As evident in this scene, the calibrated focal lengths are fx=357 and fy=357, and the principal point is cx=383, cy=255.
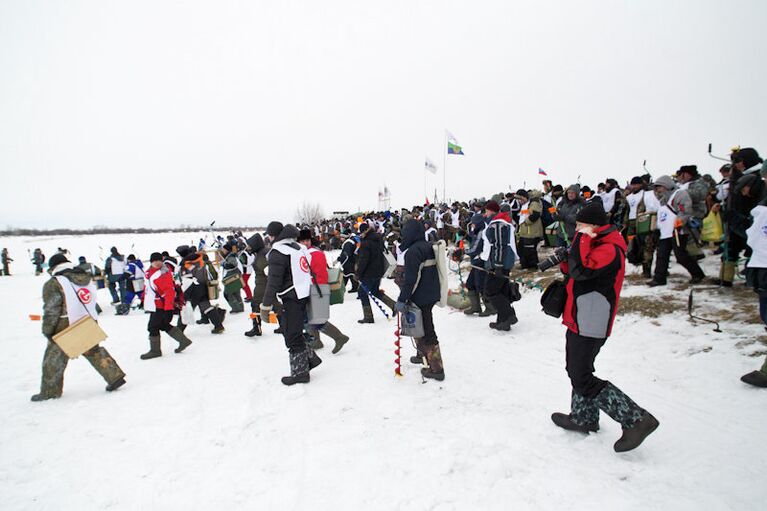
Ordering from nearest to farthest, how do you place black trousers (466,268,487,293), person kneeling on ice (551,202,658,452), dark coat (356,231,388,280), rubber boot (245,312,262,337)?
A: 1. person kneeling on ice (551,202,658,452)
2. black trousers (466,268,487,293)
3. rubber boot (245,312,262,337)
4. dark coat (356,231,388,280)

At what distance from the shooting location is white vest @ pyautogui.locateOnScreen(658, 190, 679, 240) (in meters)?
6.60

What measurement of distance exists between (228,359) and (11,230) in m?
116

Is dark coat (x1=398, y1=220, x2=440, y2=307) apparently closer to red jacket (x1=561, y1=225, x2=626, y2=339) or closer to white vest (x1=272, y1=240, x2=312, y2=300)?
white vest (x1=272, y1=240, x2=312, y2=300)

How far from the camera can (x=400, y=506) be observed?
2777mm

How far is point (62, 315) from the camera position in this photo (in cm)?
529

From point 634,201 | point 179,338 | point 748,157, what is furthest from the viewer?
point 634,201

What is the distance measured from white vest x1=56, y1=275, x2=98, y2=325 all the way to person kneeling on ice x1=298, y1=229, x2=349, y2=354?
132 inches

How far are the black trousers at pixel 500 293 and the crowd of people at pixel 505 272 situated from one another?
0.02 m

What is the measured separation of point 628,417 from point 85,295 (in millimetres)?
7139

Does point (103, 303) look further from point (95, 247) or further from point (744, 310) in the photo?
point (95, 247)

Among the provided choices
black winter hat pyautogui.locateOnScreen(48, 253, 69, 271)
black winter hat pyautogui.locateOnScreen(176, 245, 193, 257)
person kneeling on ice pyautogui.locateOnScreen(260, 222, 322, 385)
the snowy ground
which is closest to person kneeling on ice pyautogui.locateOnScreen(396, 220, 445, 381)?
the snowy ground

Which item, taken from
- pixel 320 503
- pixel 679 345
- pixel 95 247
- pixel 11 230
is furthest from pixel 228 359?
pixel 11 230

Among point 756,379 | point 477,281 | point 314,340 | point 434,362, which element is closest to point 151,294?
point 314,340

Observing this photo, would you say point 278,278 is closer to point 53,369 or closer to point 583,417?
point 53,369
